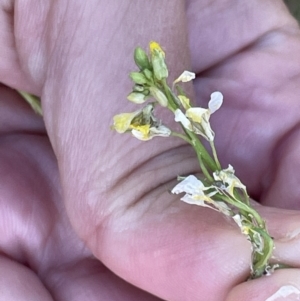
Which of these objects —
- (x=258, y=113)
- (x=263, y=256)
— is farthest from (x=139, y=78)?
(x=258, y=113)

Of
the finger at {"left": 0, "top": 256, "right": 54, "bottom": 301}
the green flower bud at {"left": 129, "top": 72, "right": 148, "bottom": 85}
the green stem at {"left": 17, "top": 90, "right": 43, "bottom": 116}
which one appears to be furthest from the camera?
the green stem at {"left": 17, "top": 90, "right": 43, "bottom": 116}

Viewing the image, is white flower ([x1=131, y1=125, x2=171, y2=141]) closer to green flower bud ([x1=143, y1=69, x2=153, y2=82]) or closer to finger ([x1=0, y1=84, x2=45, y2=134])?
green flower bud ([x1=143, y1=69, x2=153, y2=82])

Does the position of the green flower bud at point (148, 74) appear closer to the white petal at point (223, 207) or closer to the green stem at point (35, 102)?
the white petal at point (223, 207)

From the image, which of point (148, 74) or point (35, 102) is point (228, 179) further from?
point (35, 102)

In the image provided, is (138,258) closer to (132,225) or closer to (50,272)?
(132,225)

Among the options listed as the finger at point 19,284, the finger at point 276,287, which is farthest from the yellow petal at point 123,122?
the finger at point 19,284

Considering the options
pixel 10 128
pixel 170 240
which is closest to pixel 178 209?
pixel 170 240

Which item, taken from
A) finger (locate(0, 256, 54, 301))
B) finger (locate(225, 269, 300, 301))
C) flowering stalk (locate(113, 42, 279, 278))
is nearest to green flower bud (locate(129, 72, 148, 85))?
flowering stalk (locate(113, 42, 279, 278))
